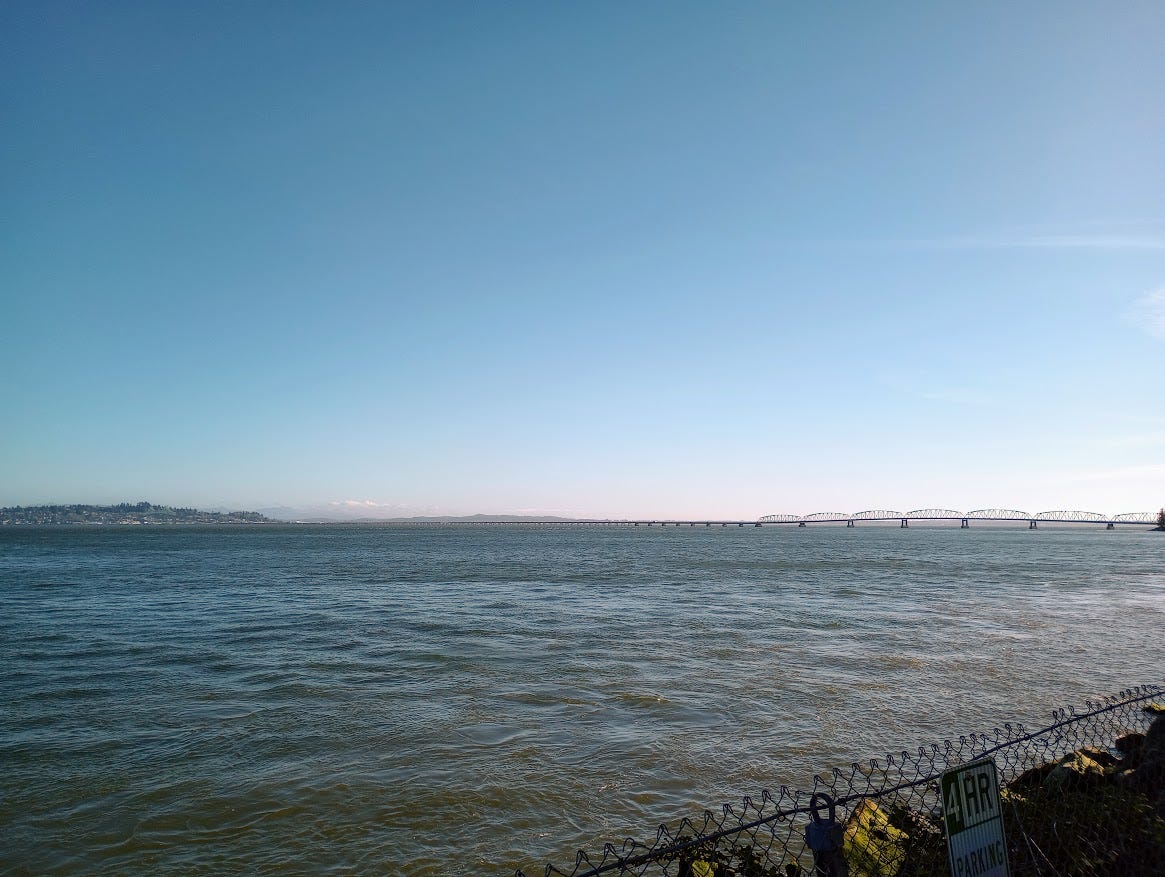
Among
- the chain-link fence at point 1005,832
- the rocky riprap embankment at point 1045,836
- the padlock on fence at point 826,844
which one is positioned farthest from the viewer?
the rocky riprap embankment at point 1045,836

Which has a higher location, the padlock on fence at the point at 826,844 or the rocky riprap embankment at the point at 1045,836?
the padlock on fence at the point at 826,844

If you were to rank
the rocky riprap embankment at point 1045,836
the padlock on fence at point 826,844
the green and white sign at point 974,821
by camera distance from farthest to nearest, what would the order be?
1. the rocky riprap embankment at point 1045,836
2. the padlock on fence at point 826,844
3. the green and white sign at point 974,821

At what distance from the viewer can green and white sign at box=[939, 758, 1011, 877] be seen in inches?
163

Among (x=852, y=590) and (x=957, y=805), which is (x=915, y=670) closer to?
(x=957, y=805)

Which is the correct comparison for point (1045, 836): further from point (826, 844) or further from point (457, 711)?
point (457, 711)

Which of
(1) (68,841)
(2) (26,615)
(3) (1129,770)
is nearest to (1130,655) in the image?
(3) (1129,770)

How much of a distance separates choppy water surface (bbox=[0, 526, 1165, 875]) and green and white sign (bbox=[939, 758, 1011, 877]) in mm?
5283

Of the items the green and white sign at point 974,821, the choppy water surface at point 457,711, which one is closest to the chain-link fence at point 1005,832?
the green and white sign at point 974,821

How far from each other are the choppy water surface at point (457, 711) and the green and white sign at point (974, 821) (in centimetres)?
528

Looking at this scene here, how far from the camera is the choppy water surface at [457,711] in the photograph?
8898mm

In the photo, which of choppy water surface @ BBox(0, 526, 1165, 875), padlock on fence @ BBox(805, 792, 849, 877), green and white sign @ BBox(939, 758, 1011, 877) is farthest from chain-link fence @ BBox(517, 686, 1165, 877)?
choppy water surface @ BBox(0, 526, 1165, 875)

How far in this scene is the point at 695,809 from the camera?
9383 mm

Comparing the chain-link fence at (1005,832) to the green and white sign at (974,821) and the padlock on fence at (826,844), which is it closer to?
the padlock on fence at (826,844)

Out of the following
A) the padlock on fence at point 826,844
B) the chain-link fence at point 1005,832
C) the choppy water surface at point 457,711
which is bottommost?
the choppy water surface at point 457,711
